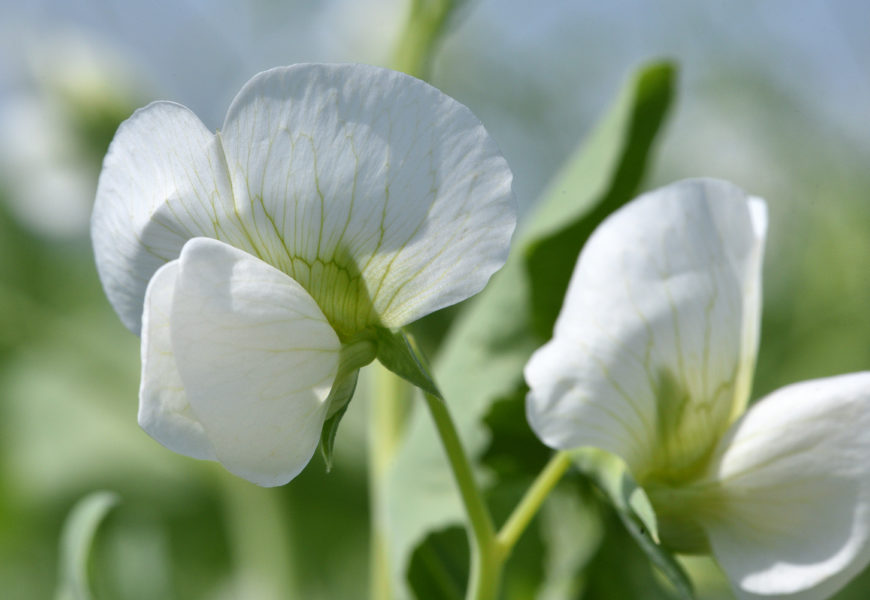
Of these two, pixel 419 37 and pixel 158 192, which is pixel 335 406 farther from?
pixel 419 37

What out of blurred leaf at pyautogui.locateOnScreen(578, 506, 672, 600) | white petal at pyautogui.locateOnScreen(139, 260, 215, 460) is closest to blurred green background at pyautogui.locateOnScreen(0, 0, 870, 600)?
blurred leaf at pyautogui.locateOnScreen(578, 506, 672, 600)

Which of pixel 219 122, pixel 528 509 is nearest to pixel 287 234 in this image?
pixel 528 509

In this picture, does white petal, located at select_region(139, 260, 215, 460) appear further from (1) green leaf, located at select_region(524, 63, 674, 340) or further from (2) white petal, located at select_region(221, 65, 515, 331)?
(1) green leaf, located at select_region(524, 63, 674, 340)

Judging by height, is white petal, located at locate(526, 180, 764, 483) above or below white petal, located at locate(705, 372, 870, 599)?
above

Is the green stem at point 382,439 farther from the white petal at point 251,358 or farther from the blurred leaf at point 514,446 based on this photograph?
the white petal at point 251,358

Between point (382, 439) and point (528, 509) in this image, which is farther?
point (382, 439)

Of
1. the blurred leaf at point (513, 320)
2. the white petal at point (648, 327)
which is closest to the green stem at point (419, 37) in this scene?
the blurred leaf at point (513, 320)

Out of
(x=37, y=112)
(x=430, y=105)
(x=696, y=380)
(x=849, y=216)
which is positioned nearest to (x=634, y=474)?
(x=696, y=380)

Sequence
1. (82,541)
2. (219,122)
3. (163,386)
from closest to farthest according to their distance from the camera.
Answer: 1. (163,386)
2. (82,541)
3. (219,122)
